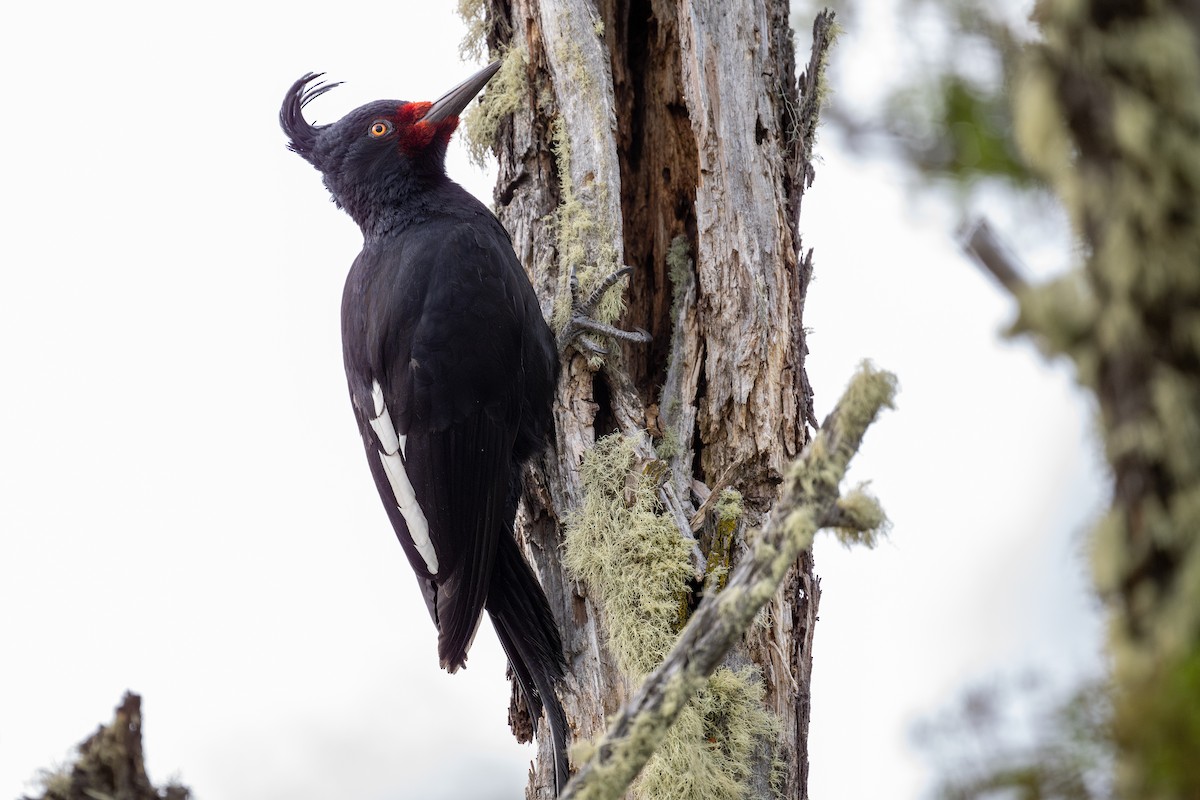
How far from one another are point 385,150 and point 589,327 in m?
0.97

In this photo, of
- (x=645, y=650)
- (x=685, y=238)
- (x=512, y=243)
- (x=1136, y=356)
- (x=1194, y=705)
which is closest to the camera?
(x=1194, y=705)

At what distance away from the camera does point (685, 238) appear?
275cm

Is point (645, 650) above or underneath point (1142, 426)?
above

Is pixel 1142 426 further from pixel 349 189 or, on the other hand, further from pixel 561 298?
pixel 349 189

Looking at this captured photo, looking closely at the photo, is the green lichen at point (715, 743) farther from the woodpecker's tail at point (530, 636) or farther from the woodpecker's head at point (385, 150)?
the woodpecker's head at point (385, 150)

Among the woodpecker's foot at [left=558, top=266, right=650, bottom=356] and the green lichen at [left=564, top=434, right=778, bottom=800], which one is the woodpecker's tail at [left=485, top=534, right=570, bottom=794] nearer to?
the green lichen at [left=564, top=434, right=778, bottom=800]

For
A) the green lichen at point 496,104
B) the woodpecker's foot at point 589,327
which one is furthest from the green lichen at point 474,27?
the woodpecker's foot at point 589,327

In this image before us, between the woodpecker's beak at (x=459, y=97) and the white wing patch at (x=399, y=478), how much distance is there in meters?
0.82

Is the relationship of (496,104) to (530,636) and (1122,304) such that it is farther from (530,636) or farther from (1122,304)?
(1122,304)

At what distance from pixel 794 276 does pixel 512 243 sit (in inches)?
33.6

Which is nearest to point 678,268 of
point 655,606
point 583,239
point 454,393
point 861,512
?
point 583,239

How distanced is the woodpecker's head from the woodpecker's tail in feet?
3.81

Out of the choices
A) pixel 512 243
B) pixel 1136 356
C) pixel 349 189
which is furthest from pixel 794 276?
pixel 1136 356

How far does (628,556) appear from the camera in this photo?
240 cm
